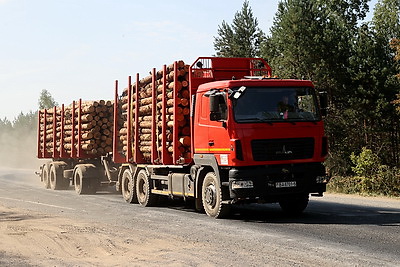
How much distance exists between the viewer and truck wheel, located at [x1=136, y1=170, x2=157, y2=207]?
16.6 metres

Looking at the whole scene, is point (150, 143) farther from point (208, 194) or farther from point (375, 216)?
point (375, 216)

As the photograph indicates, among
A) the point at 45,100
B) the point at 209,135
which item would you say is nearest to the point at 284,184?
the point at 209,135

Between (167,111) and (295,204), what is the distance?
4066mm

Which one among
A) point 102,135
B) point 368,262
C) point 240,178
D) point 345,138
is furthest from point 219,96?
point 345,138

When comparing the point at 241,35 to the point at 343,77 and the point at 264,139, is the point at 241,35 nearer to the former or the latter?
the point at 343,77

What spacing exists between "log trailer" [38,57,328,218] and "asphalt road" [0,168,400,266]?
0.64 meters

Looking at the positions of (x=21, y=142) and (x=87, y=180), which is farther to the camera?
(x=21, y=142)

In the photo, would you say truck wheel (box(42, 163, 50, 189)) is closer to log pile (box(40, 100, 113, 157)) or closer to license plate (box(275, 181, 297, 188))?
log pile (box(40, 100, 113, 157))

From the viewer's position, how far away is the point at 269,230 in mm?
11109

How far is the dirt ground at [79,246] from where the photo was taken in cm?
813

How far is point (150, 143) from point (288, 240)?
7.44 meters

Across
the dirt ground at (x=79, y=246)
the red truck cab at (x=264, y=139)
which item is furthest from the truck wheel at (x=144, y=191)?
the dirt ground at (x=79, y=246)

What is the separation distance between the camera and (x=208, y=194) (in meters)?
13.2

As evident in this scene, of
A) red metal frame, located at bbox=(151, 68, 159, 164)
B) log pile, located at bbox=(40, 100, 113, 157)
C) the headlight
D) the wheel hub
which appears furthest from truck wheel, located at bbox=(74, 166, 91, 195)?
the headlight
